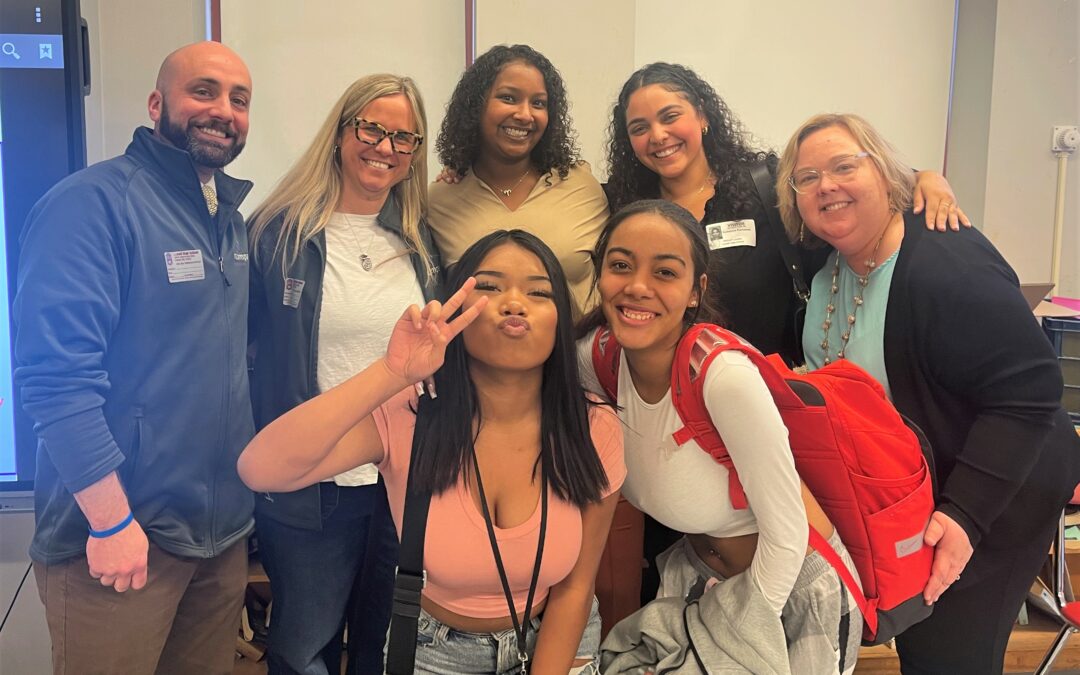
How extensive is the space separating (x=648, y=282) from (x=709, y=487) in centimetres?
44

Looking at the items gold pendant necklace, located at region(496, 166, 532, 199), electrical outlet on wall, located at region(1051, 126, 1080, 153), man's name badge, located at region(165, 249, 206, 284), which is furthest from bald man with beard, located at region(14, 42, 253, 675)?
electrical outlet on wall, located at region(1051, 126, 1080, 153)

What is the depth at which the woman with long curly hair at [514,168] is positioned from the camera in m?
1.88

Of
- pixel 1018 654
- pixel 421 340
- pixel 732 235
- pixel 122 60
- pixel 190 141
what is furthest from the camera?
pixel 1018 654

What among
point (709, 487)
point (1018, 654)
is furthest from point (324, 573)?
point (1018, 654)

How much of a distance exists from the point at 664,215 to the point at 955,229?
72 cm

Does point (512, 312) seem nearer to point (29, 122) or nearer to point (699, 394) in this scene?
point (699, 394)

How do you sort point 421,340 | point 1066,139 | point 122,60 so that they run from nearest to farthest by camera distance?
point 421,340
point 122,60
point 1066,139

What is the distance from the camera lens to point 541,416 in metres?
1.42

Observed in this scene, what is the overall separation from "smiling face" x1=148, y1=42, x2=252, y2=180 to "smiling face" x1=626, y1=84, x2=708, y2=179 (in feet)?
3.37

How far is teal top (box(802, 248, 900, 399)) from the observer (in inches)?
63.2

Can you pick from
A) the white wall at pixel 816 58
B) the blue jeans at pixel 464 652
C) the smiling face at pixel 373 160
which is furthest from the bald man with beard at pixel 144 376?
the white wall at pixel 816 58

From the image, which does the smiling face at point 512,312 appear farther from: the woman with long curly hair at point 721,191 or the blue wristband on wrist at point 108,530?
the blue wristband on wrist at point 108,530

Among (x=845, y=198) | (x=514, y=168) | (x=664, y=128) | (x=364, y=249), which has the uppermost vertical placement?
(x=664, y=128)

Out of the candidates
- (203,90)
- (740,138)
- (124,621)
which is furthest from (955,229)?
(124,621)
